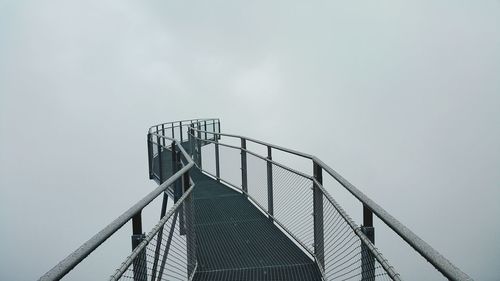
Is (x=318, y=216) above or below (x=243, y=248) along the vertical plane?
above

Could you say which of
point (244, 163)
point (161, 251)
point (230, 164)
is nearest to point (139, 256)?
point (161, 251)

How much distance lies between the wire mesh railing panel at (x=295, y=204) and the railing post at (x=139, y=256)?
2.35 meters

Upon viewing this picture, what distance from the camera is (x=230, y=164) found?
30.2ft

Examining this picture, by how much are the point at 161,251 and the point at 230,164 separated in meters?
6.25

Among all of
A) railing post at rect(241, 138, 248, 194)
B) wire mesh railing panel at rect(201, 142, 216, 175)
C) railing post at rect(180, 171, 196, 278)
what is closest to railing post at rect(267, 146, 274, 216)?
railing post at rect(241, 138, 248, 194)

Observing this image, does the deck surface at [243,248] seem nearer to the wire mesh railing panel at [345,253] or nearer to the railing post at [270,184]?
the railing post at [270,184]

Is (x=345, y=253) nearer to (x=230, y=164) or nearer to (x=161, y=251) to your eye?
(x=161, y=251)

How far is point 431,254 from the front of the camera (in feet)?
4.93

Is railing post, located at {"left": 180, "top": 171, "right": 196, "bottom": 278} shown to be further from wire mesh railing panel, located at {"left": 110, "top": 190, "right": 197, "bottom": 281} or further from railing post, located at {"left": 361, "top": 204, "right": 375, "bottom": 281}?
railing post, located at {"left": 361, "top": 204, "right": 375, "bottom": 281}

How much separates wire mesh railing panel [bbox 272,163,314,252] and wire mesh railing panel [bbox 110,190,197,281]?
1308 millimetres

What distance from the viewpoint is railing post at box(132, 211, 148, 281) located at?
2.18m

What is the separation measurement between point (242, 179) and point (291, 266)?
429 centimetres

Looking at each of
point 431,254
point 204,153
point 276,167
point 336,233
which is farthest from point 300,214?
point 204,153

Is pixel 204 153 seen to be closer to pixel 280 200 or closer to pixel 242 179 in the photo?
pixel 242 179
